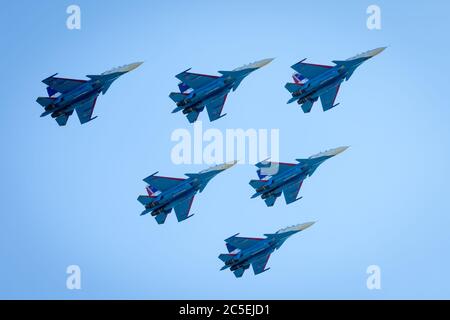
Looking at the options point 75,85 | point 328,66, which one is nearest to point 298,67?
point 328,66

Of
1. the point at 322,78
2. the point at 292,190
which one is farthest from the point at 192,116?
the point at 322,78

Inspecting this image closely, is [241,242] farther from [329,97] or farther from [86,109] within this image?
[86,109]

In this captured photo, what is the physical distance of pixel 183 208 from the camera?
47188 millimetres

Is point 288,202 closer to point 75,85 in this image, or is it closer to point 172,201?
point 172,201

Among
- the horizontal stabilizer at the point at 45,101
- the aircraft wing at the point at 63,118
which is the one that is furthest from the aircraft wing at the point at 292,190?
the horizontal stabilizer at the point at 45,101

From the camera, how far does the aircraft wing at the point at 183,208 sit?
46.8 meters

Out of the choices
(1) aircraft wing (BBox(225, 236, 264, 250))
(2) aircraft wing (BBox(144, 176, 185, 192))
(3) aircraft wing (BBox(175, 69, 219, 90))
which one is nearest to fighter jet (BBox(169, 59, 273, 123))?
(3) aircraft wing (BBox(175, 69, 219, 90))

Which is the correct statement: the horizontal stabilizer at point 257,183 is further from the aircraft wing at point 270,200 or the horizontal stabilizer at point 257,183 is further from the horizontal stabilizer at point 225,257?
the horizontal stabilizer at point 225,257

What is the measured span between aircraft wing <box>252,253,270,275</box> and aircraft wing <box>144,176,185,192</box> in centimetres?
410

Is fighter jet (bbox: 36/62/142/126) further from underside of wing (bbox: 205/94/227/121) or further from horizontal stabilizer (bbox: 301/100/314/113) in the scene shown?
horizontal stabilizer (bbox: 301/100/314/113)

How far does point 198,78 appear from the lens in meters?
46.9
